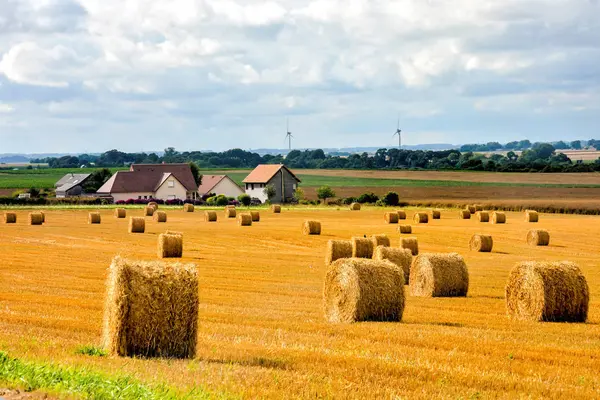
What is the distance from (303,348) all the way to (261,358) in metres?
1.37

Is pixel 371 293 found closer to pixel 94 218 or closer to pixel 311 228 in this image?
pixel 311 228

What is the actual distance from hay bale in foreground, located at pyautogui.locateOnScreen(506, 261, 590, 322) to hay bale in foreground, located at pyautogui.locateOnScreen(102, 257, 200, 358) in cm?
914

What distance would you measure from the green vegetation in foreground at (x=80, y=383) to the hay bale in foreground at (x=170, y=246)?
28.3m

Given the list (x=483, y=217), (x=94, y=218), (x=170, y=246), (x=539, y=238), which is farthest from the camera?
(x=483, y=217)

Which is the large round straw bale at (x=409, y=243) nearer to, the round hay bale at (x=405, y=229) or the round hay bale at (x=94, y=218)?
the round hay bale at (x=405, y=229)

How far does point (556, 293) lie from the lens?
64.7 ft

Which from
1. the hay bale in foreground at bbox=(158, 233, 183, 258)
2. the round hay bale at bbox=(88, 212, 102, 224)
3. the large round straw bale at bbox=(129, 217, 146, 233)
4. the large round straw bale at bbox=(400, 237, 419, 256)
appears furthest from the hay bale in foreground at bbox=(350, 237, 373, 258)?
the round hay bale at bbox=(88, 212, 102, 224)

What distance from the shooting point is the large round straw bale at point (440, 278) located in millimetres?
25406

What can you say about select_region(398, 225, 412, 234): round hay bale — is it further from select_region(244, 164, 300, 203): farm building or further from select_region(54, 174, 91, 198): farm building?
select_region(54, 174, 91, 198): farm building

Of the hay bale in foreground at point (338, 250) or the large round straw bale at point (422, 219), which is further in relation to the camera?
the large round straw bale at point (422, 219)

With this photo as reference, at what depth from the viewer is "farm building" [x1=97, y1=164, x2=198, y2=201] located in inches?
4887

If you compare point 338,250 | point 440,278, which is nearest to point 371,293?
point 440,278

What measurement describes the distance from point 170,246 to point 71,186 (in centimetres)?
10331

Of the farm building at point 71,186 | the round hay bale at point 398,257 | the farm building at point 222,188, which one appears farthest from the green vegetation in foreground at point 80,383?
the farm building at point 222,188
